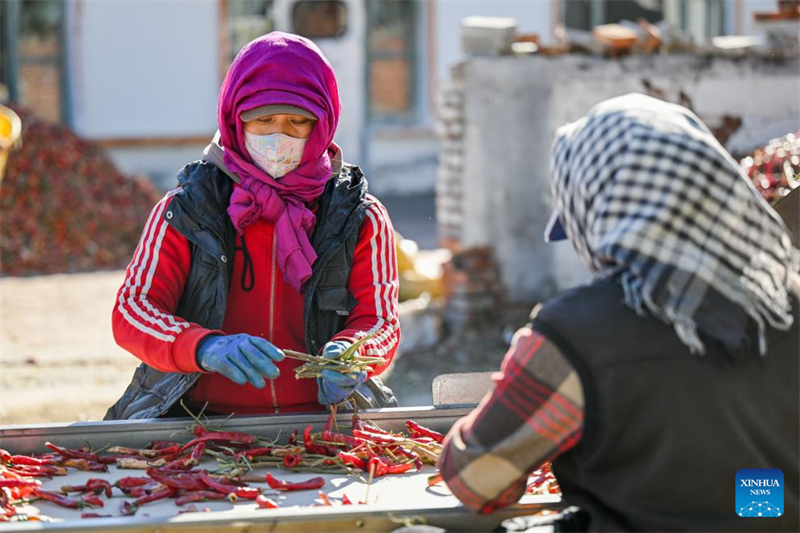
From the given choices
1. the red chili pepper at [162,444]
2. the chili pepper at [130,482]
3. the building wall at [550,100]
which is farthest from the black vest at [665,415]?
the building wall at [550,100]

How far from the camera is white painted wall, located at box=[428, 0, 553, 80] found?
14.5 meters

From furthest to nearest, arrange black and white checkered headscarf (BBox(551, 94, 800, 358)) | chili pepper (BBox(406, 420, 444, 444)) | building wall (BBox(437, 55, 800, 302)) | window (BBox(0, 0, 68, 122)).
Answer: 1. window (BBox(0, 0, 68, 122))
2. building wall (BBox(437, 55, 800, 302))
3. chili pepper (BBox(406, 420, 444, 444))
4. black and white checkered headscarf (BBox(551, 94, 800, 358))

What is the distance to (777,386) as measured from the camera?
204 cm

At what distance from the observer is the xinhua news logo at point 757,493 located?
2023mm

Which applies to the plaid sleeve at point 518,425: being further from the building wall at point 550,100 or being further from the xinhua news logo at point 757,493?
the building wall at point 550,100

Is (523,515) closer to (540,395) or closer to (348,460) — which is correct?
(540,395)

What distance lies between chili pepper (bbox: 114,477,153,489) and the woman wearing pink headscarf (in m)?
0.46

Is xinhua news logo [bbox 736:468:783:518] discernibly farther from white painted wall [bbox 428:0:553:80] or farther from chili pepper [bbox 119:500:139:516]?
white painted wall [bbox 428:0:553:80]

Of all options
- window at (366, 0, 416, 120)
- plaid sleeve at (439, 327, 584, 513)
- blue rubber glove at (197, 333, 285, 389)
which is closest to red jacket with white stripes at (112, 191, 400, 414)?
blue rubber glove at (197, 333, 285, 389)

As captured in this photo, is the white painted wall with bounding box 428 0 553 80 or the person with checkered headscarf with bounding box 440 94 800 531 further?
the white painted wall with bounding box 428 0 553 80

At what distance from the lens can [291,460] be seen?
269 cm

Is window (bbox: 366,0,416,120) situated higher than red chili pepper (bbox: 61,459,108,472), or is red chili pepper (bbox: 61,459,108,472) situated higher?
red chili pepper (bbox: 61,459,108,472)

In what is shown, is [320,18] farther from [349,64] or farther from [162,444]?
[162,444]

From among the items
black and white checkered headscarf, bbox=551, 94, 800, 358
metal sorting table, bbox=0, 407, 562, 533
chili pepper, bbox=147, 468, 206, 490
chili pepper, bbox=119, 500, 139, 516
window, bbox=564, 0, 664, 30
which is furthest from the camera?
window, bbox=564, 0, 664, 30
